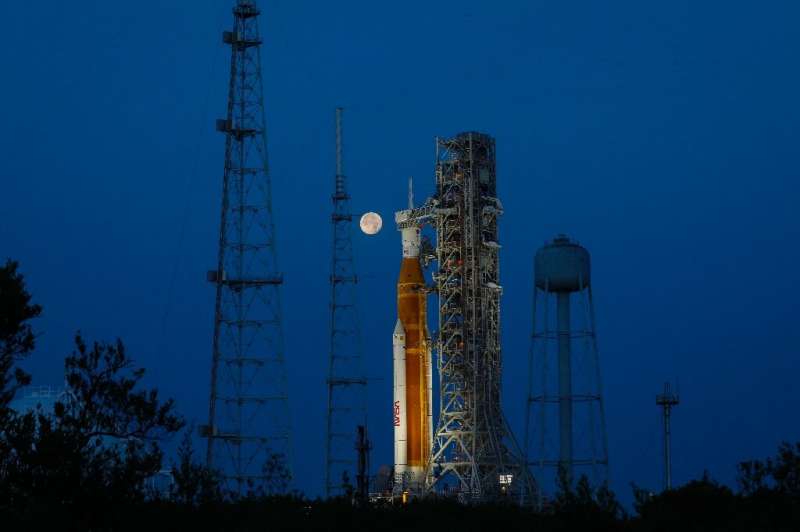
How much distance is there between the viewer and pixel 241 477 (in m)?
54.9

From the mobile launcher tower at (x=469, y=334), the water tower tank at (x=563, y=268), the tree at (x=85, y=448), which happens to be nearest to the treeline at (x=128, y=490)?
the tree at (x=85, y=448)

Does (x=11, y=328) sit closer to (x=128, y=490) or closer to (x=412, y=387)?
(x=128, y=490)

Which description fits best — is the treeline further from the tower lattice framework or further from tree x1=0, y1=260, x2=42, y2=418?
the tower lattice framework

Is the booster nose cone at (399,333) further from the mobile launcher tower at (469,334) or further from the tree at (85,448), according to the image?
the tree at (85,448)

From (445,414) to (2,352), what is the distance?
161 feet

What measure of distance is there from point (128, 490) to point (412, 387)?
160ft

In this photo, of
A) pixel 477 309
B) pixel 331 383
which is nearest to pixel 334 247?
pixel 331 383

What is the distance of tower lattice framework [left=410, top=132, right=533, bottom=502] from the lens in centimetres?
7894

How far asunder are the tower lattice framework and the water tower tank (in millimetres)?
10846

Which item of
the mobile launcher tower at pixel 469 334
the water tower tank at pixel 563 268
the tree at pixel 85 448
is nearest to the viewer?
the tree at pixel 85 448

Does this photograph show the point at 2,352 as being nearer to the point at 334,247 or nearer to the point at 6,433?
the point at 6,433

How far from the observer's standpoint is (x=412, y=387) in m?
80.3

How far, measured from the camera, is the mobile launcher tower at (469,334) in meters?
78.9

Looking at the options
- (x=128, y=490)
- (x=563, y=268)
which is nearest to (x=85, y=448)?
(x=128, y=490)
